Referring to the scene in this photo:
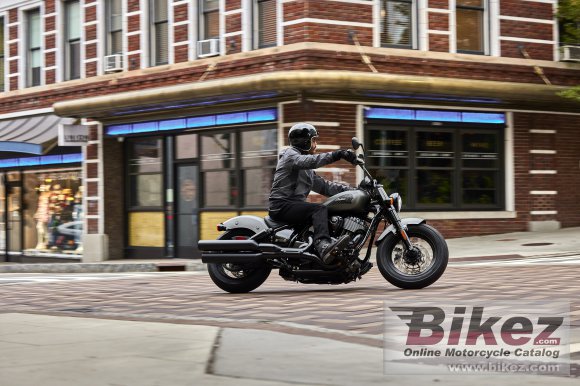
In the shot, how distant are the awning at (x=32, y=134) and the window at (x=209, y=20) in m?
4.59

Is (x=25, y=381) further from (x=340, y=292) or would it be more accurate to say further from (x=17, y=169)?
(x=17, y=169)

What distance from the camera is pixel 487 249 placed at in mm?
18141

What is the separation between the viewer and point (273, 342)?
6.72 meters

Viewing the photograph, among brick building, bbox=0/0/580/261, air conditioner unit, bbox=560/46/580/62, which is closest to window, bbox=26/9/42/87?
brick building, bbox=0/0/580/261

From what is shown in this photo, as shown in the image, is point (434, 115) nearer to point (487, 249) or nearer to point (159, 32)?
point (487, 249)

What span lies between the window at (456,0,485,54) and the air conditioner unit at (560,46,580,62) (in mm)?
1954

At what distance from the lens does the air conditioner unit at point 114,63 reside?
75.2 ft

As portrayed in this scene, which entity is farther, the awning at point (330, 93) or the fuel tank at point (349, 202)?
the awning at point (330, 93)

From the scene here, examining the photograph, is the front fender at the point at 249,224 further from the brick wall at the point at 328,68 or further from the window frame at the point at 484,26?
the window frame at the point at 484,26

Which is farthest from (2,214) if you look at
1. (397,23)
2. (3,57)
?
(397,23)

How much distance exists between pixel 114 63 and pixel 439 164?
8141 mm

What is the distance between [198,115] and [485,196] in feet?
21.4

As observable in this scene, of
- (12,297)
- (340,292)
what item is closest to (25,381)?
(340,292)

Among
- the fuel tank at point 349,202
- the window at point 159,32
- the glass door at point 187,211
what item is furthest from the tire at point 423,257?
the window at point 159,32
